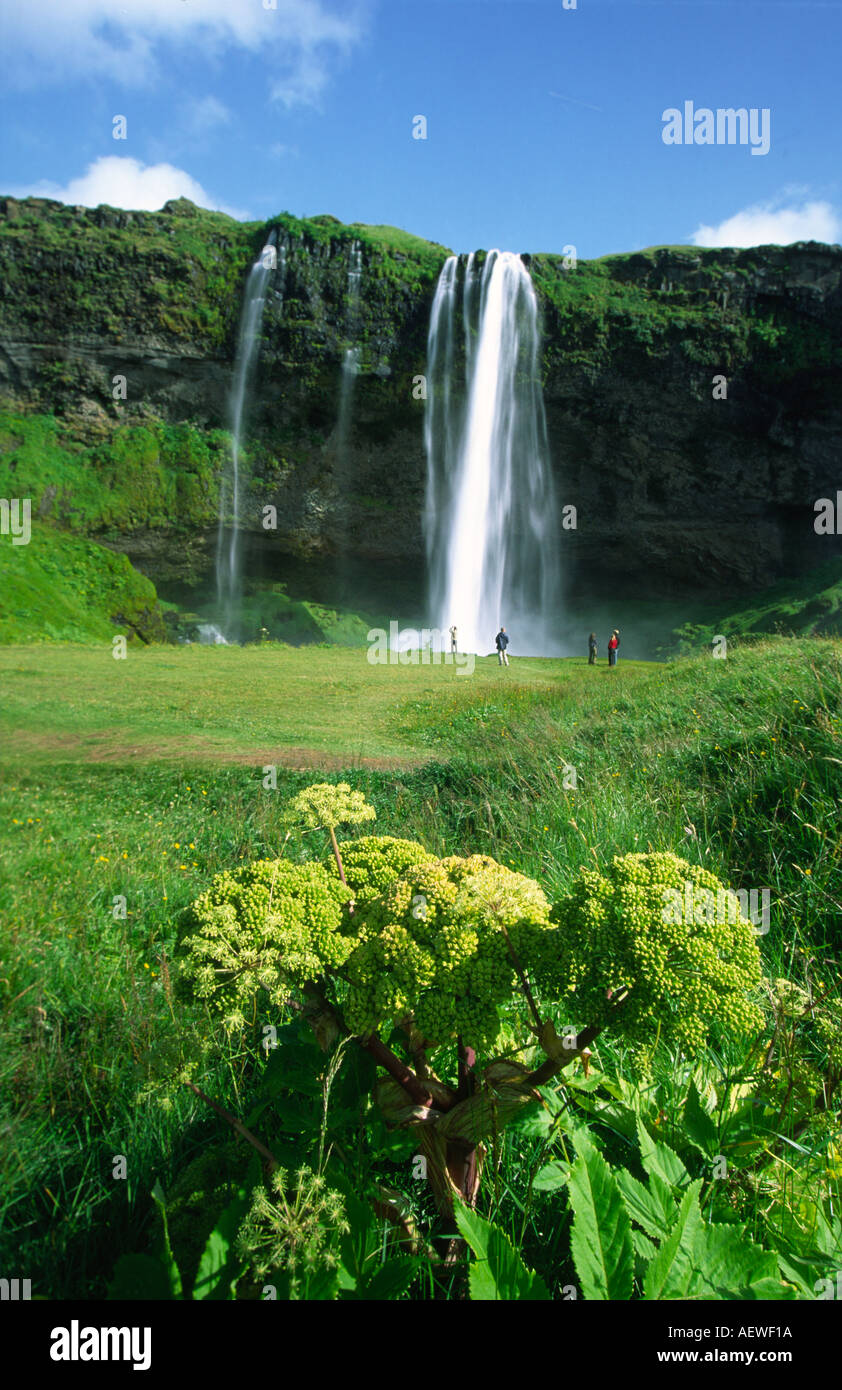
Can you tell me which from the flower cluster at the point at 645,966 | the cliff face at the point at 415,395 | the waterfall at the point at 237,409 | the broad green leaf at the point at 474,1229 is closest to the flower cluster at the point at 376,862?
the flower cluster at the point at 645,966

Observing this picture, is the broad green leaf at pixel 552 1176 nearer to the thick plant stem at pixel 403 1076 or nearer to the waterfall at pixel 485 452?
the thick plant stem at pixel 403 1076

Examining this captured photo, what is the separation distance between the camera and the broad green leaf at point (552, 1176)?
1360 millimetres

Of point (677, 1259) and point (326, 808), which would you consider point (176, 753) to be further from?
point (677, 1259)

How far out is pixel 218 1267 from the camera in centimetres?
98

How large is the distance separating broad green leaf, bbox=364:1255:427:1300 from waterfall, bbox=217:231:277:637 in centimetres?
3004

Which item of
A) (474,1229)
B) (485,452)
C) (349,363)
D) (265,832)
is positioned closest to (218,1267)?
(474,1229)

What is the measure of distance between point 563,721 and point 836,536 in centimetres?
3769

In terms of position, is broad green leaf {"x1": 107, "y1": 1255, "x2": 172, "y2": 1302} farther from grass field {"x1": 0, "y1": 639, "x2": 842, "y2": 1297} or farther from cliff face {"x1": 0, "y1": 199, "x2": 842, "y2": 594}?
cliff face {"x1": 0, "y1": 199, "x2": 842, "y2": 594}

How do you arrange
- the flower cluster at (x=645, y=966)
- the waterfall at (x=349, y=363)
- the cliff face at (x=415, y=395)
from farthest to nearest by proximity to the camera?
the waterfall at (x=349, y=363), the cliff face at (x=415, y=395), the flower cluster at (x=645, y=966)

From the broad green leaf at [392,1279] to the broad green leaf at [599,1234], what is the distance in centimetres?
27

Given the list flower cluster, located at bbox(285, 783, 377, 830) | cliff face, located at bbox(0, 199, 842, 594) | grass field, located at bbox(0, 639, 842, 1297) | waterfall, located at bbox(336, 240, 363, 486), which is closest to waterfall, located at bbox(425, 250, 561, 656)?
cliff face, located at bbox(0, 199, 842, 594)

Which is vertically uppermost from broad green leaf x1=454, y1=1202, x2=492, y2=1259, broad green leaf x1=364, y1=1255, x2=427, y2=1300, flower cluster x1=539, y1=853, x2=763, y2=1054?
flower cluster x1=539, y1=853, x2=763, y2=1054

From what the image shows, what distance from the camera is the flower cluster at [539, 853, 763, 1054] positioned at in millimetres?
1051

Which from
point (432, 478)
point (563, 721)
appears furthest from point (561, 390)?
point (563, 721)
